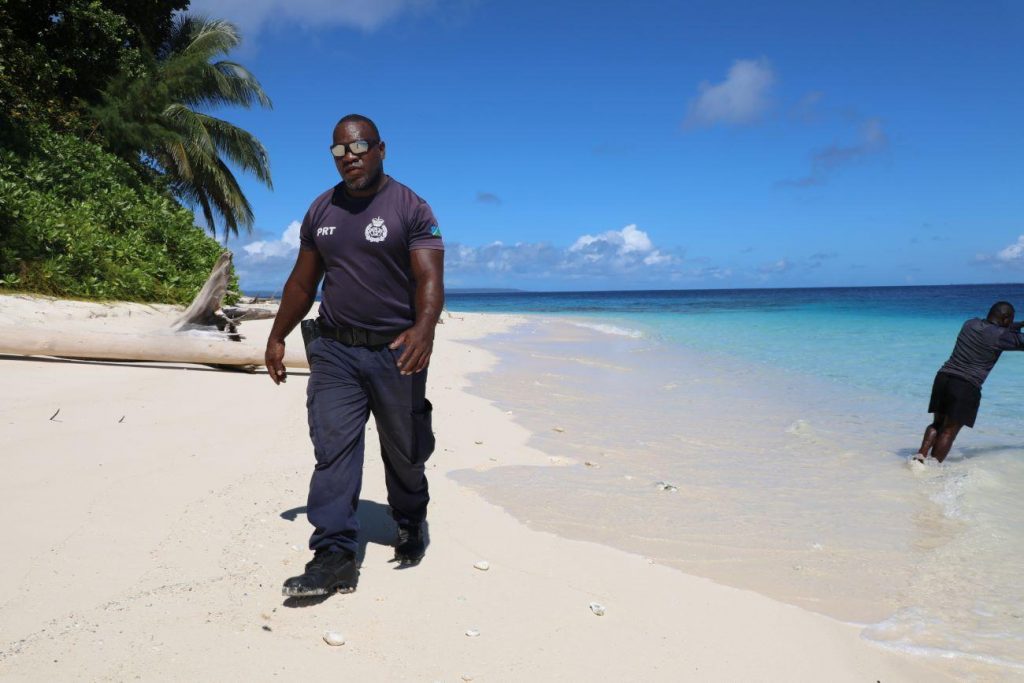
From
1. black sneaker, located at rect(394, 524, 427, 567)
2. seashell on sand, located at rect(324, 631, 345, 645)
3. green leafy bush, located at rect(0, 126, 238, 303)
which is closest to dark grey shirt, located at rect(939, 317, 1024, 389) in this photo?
black sneaker, located at rect(394, 524, 427, 567)

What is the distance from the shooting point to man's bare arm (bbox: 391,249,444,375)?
3258 millimetres

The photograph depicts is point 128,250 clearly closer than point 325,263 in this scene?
No

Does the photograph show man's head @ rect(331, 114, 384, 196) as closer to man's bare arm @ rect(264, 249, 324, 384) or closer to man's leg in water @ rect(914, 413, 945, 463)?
man's bare arm @ rect(264, 249, 324, 384)

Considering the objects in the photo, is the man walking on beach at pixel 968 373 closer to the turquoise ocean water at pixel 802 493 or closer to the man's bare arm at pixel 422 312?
the turquoise ocean water at pixel 802 493

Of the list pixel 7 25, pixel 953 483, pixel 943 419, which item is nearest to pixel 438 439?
pixel 953 483

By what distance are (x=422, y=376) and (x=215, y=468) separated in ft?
7.06

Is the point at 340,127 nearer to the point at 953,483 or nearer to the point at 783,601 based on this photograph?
the point at 783,601

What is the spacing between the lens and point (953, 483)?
19.9ft

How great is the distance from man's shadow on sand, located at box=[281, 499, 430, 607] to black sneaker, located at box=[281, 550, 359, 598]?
24 centimetres

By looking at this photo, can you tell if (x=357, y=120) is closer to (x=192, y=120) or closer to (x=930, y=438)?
(x=930, y=438)

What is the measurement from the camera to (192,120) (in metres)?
21.3

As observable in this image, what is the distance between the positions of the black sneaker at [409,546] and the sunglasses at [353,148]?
1830 mm

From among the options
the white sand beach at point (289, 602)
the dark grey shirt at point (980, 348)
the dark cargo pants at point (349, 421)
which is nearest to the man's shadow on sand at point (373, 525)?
the white sand beach at point (289, 602)

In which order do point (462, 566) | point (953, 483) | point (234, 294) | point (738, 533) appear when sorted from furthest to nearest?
1. point (234, 294)
2. point (953, 483)
3. point (738, 533)
4. point (462, 566)
